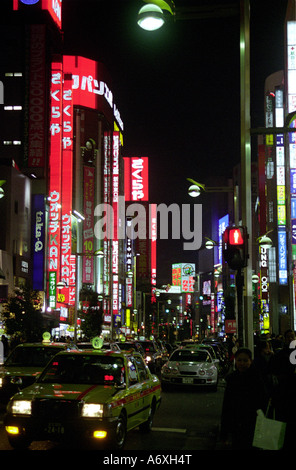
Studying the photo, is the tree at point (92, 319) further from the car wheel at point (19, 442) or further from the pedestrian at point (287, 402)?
the pedestrian at point (287, 402)

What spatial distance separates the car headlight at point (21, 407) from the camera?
29.7 feet

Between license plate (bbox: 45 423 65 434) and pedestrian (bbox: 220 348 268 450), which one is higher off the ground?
pedestrian (bbox: 220 348 268 450)

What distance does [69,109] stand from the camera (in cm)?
5812

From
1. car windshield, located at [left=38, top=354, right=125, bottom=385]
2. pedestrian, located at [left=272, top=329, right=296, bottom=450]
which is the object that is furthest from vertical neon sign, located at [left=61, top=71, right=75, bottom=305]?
pedestrian, located at [left=272, top=329, right=296, bottom=450]

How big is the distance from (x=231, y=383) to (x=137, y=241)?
123 meters

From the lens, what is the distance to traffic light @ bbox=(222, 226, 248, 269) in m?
10.9

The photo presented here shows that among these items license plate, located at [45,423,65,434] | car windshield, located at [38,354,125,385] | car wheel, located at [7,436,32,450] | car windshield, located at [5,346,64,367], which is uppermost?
car windshield, located at [38,354,125,385]

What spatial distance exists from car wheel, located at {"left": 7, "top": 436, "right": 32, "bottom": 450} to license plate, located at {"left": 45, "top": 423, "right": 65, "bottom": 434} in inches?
14.6

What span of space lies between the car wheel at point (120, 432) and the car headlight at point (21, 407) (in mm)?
1266

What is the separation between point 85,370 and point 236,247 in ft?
10.8

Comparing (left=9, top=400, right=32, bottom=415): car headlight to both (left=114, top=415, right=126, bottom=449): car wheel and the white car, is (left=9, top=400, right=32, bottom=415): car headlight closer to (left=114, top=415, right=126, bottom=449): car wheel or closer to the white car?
(left=114, top=415, right=126, bottom=449): car wheel

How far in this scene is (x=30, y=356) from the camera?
14828 mm

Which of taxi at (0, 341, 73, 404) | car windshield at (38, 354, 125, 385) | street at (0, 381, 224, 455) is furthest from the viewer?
taxi at (0, 341, 73, 404)
